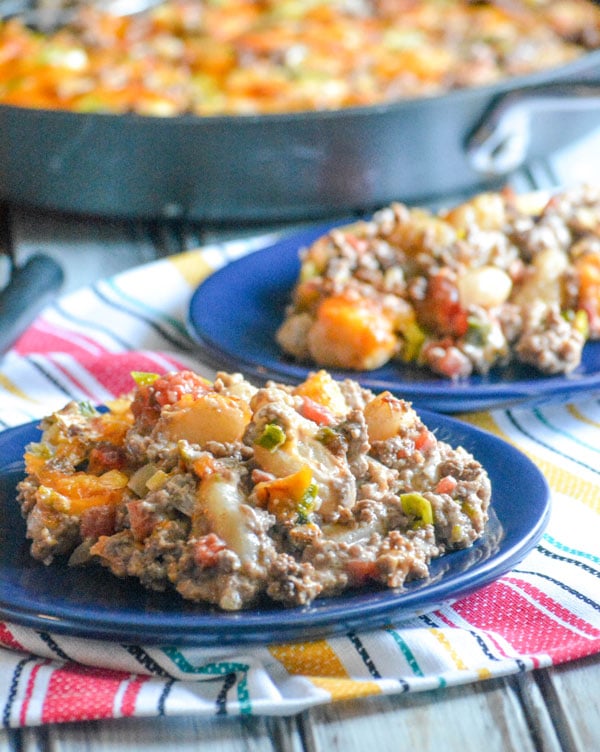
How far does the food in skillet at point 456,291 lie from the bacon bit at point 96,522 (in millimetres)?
1032

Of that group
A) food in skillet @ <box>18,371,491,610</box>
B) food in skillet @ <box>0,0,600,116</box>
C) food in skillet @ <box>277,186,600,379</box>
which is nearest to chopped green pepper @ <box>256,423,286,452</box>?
food in skillet @ <box>18,371,491,610</box>

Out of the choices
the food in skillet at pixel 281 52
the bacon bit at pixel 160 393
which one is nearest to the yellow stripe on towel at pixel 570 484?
the bacon bit at pixel 160 393

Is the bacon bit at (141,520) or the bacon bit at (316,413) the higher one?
the bacon bit at (316,413)

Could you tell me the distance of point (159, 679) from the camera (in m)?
2.04

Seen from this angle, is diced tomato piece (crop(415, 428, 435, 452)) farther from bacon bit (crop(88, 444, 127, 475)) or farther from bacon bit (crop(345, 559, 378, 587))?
bacon bit (crop(88, 444, 127, 475))

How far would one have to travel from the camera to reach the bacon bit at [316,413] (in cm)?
223

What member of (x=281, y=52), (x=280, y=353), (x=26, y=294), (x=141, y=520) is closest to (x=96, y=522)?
(x=141, y=520)

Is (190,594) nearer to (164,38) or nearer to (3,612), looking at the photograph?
(3,612)

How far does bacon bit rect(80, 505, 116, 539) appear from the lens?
2.16 metres

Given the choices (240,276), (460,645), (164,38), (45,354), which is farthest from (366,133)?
(460,645)

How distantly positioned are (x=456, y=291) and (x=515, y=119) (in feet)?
3.48

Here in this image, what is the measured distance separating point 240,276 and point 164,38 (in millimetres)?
1910

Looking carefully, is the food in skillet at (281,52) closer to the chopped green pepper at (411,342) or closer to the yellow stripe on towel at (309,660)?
the chopped green pepper at (411,342)

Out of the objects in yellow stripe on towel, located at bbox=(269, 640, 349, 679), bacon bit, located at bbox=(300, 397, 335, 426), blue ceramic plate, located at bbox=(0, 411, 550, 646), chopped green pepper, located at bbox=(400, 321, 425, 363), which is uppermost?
bacon bit, located at bbox=(300, 397, 335, 426)
